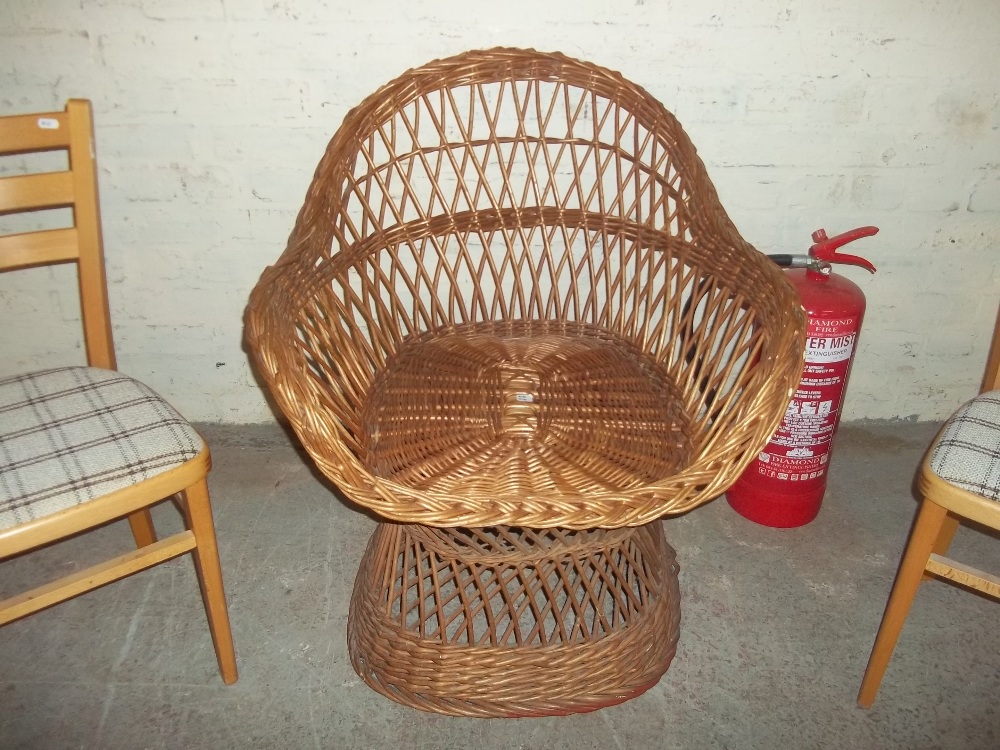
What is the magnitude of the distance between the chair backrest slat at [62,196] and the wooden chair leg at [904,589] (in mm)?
1327

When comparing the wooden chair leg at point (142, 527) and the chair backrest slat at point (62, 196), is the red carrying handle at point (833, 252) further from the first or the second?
the wooden chair leg at point (142, 527)

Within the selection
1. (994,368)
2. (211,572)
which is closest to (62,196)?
(211,572)

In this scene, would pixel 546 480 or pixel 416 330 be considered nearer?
pixel 546 480

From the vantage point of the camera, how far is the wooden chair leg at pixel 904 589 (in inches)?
42.1

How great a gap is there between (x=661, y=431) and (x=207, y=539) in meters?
0.73

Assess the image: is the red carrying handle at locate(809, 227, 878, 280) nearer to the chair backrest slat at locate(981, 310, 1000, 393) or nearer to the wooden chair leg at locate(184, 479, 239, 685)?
the chair backrest slat at locate(981, 310, 1000, 393)

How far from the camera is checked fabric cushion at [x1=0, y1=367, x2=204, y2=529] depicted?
3.13ft

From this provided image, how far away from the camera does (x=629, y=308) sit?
5.35 feet

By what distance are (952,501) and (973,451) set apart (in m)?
0.08

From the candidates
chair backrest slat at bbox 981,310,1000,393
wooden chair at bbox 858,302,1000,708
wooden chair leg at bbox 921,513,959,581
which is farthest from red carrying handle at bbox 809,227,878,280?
wooden chair leg at bbox 921,513,959,581

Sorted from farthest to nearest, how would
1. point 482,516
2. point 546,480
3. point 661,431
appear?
point 661,431, point 546,480, point 482,516

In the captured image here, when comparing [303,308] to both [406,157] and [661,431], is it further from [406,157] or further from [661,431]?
[661,431]

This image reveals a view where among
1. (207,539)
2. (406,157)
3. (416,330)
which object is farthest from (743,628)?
(406,157)

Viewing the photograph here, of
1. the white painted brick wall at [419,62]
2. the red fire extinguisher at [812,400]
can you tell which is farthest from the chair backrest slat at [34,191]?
the red fire extinguisher at [812,400]
